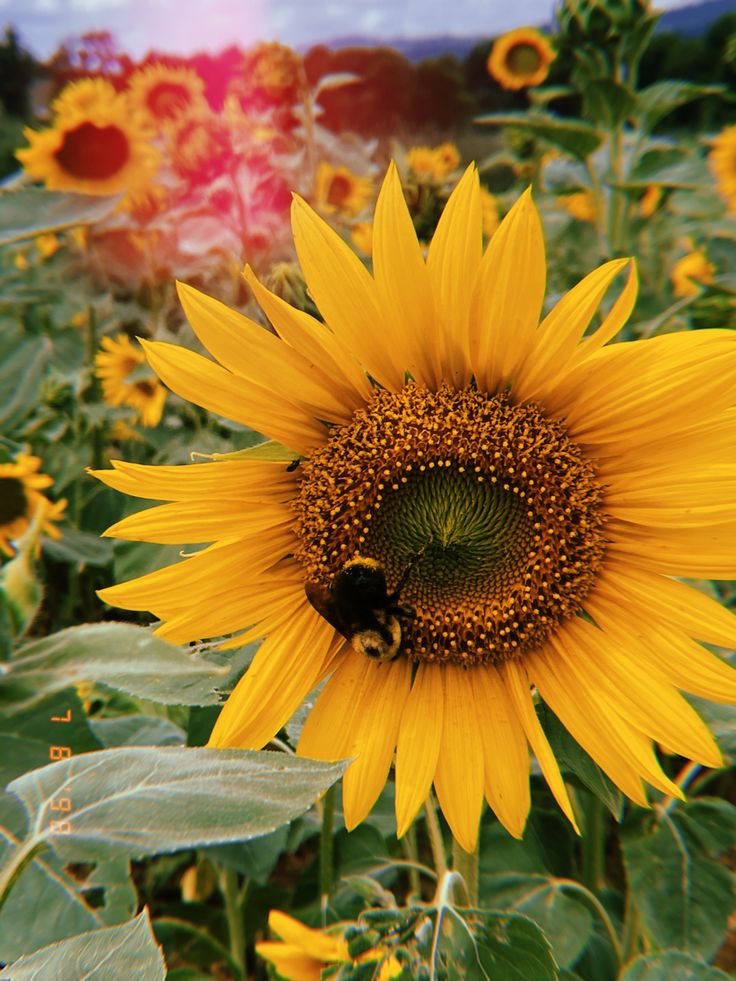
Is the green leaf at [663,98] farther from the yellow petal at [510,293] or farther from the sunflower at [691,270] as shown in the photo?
the yellow petal at [510,293]

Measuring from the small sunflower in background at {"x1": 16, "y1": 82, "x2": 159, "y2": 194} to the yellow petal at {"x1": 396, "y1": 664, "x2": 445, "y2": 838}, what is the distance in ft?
6.67

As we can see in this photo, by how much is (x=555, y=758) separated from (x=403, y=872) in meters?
1.07

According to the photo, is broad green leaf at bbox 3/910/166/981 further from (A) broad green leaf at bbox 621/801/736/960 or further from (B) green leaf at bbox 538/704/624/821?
(A) broad green leaf at bbox 621/801/736/960

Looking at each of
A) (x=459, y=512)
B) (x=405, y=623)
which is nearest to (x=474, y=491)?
(x=459, y=512)

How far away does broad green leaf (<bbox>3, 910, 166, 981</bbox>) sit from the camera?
51 centimetres

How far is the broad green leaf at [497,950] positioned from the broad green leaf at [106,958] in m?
0.32

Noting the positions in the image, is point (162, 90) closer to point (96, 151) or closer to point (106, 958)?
point (96, 151)

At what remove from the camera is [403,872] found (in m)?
1.77

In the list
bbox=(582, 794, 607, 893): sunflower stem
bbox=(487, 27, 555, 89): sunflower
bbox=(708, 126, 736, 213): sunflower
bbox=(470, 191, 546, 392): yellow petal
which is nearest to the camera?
bbox=(470, 191, 546, 392): yellow petal

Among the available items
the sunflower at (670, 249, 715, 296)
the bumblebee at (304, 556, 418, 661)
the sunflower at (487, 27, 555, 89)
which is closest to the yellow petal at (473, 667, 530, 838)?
the bumblebee at (304, 556, 418, 661)

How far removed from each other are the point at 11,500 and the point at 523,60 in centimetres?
320

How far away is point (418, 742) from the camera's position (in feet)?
2.82

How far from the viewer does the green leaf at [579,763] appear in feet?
2.55

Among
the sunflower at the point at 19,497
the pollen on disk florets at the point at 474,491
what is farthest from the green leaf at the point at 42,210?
the sunflower at the point at 19,497
